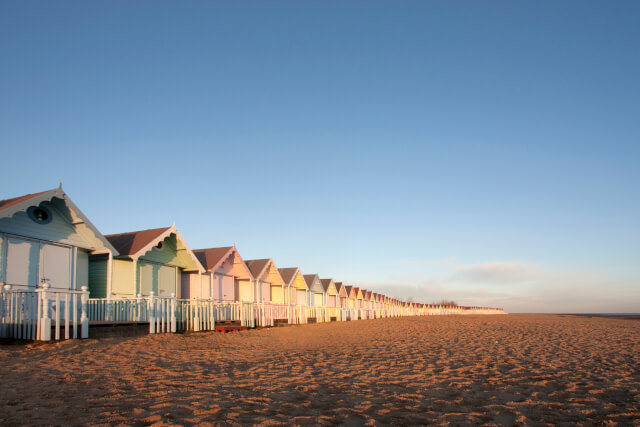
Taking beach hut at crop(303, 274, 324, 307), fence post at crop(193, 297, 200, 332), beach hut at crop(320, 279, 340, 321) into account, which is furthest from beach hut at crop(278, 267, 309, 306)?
fence post at crop(193, 297, 200, 332)

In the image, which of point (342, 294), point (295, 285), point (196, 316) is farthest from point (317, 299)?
point (196, 316)

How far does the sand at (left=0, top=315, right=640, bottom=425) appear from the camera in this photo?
4918 millimetres

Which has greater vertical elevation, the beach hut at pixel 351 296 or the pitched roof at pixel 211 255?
the pitched roof at pixel 211 255

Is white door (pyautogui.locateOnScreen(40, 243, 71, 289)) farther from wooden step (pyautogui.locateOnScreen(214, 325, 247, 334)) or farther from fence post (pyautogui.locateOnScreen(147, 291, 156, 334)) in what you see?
wooden step (pyautogui.locateOnScreen(214, 325, 247, 334))

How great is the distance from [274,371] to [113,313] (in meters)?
7.86

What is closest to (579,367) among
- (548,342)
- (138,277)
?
(548,342)

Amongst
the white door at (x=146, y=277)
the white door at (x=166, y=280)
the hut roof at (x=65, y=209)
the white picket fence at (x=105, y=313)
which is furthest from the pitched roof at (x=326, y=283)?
the hut roof at (x=65, y=209)

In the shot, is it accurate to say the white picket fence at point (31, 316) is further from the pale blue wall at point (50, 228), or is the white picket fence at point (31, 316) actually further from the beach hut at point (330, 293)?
the beach hut at point (330, 293)

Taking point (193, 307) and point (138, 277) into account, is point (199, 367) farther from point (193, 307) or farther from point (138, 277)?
point (138, 277)

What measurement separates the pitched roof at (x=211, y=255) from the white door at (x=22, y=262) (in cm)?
927

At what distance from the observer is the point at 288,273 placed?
34125 mm

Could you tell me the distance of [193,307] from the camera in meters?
15.9

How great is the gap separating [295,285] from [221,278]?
32.7ft

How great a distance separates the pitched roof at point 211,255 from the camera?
23.5 m
